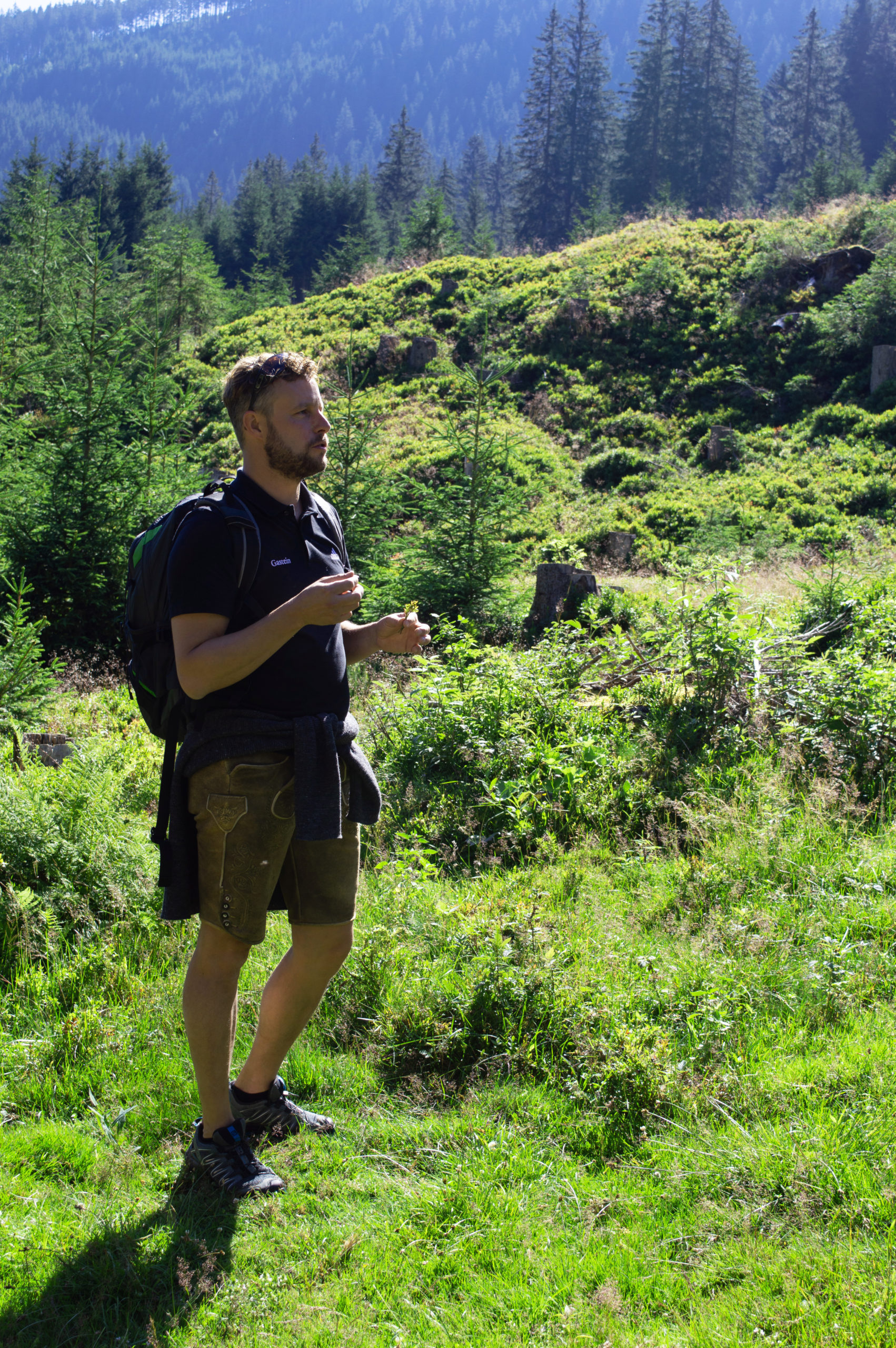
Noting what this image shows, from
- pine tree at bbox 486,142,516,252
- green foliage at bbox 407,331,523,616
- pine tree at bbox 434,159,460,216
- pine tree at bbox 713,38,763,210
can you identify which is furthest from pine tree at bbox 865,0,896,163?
green foliage at bbox 407,331,523,616

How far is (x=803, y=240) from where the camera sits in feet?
76.9

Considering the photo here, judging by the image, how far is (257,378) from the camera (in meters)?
2.20

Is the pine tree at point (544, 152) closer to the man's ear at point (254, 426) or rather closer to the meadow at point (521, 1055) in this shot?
the meadow at point (521, 1055)

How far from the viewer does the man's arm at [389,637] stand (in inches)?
97.7

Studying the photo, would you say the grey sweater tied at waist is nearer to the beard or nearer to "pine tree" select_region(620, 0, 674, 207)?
the beard

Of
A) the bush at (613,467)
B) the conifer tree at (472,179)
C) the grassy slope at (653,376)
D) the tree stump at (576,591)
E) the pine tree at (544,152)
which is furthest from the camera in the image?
the conifer tree at (472,179)

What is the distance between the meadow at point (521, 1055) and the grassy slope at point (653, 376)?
34.7 ft

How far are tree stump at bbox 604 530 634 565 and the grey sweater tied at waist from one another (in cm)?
1317

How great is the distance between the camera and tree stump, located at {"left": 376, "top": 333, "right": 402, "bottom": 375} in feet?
82.1

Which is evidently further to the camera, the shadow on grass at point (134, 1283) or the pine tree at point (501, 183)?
the pine tree at point (501, 183)

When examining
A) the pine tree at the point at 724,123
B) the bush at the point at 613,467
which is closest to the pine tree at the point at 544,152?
the pine tree at the point at 724,123

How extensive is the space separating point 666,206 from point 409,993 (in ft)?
122

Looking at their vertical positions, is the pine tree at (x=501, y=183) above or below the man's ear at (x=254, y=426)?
above

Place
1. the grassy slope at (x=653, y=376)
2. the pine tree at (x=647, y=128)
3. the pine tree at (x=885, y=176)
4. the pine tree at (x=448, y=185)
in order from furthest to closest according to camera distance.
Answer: the pine tree at (x=448, y=185)
the pine tree at (x=647, y=128)
the pine tree at (x=885, y=176)
the grassy slope at (x=653, y=376)
